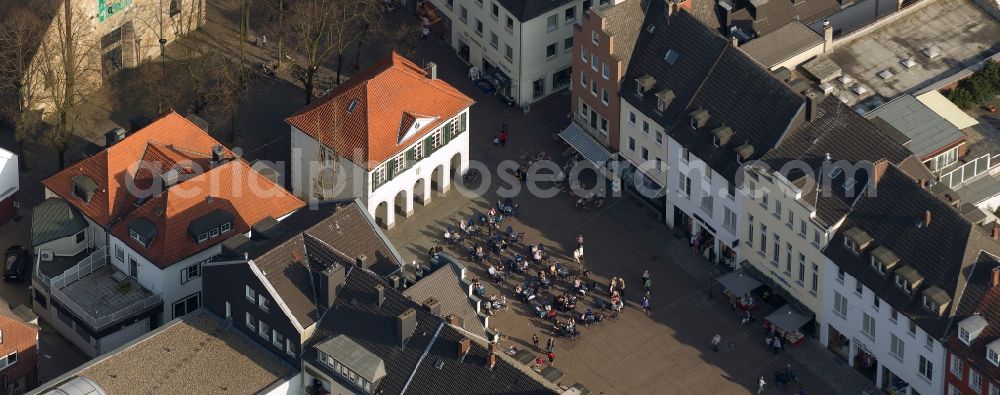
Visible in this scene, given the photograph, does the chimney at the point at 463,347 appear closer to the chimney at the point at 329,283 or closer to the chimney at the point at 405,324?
the chimney at the point at 405,324

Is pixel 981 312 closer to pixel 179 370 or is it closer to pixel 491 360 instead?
pixel 491 360

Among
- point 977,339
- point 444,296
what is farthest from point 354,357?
point 977,339

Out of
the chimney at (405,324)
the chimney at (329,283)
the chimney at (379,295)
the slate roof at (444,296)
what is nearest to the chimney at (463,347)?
the chimney at (405,324)

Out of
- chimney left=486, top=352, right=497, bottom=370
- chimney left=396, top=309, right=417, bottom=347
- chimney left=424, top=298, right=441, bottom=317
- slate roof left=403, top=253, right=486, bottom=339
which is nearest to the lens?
Answer: chimney left=486, top=352, right=497, bottom=370

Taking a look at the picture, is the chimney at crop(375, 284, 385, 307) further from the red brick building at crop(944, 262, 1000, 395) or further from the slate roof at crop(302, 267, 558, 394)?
the red brick building at crop(944, 262, 1000, 395)

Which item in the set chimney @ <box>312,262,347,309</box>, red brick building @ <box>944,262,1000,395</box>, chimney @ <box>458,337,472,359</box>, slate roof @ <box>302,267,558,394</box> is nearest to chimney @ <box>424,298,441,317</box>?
slate roof @ <box>302,267,558,394</box>

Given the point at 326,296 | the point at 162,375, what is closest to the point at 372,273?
the point at 326,296

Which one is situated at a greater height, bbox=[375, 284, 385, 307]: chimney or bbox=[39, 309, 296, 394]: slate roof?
bbox=[375, 284, 385, 307]: chimney
